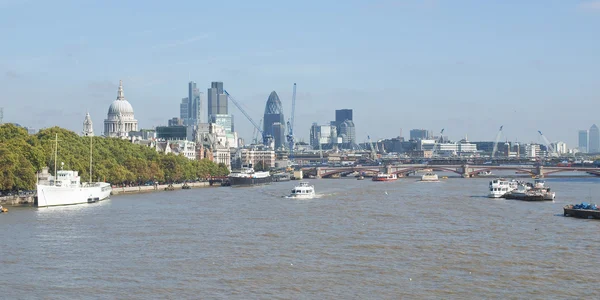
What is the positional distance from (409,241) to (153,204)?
3756 cm

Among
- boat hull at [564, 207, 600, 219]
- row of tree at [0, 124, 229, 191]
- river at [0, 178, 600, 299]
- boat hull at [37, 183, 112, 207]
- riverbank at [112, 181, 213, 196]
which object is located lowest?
river at [0, 178, 600, 299]

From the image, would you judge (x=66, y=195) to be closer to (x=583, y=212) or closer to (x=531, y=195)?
(x=531, y=195)

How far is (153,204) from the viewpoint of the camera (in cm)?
7981

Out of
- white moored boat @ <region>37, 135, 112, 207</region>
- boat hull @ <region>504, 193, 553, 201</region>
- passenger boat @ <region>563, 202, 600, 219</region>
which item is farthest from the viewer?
boat hull @ <region>504, 193, 553, 201</region>

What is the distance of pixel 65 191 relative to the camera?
75125 millimetres

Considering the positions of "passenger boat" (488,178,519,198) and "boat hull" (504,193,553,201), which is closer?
"boat hull" (504,193,553,201)

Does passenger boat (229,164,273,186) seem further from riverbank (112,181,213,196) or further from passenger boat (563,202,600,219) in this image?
passenger boat (563,202,600,219)

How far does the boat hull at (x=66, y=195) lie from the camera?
72.4m

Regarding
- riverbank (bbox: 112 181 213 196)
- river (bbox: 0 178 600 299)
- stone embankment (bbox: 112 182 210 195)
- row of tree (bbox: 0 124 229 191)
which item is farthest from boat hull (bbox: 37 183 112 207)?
stone embankment (bbox: 112 182 210 195)

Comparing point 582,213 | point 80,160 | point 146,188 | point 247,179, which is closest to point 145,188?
point 146,188

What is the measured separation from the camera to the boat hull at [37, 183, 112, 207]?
238 ft

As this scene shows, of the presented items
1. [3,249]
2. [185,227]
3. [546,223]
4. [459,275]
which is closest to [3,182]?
[185,227]

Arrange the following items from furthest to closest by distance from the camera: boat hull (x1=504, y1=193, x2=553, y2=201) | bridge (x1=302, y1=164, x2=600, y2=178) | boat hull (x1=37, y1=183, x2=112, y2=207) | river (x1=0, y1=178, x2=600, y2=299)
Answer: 1. bridge (x1=302, y1=164, x2=600, y2=178)
2. boat hull (x1=504, y1=193, x2=553, y2=201)
3. boat hull (x1=37, y1=183, x2=112, y2=207)
4. river (x1=0, y1=178, x2=600, y2=299)

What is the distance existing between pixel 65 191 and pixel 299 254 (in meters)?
38.0
